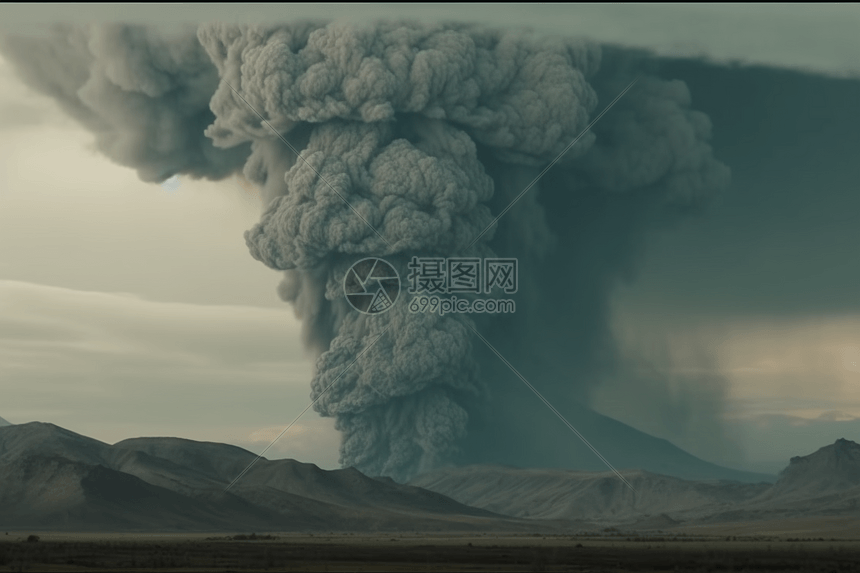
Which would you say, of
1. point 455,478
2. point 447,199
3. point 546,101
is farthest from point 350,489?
point 546,101

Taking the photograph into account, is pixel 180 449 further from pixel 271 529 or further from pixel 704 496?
pixel 704 496

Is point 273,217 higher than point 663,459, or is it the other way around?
point 273,217
